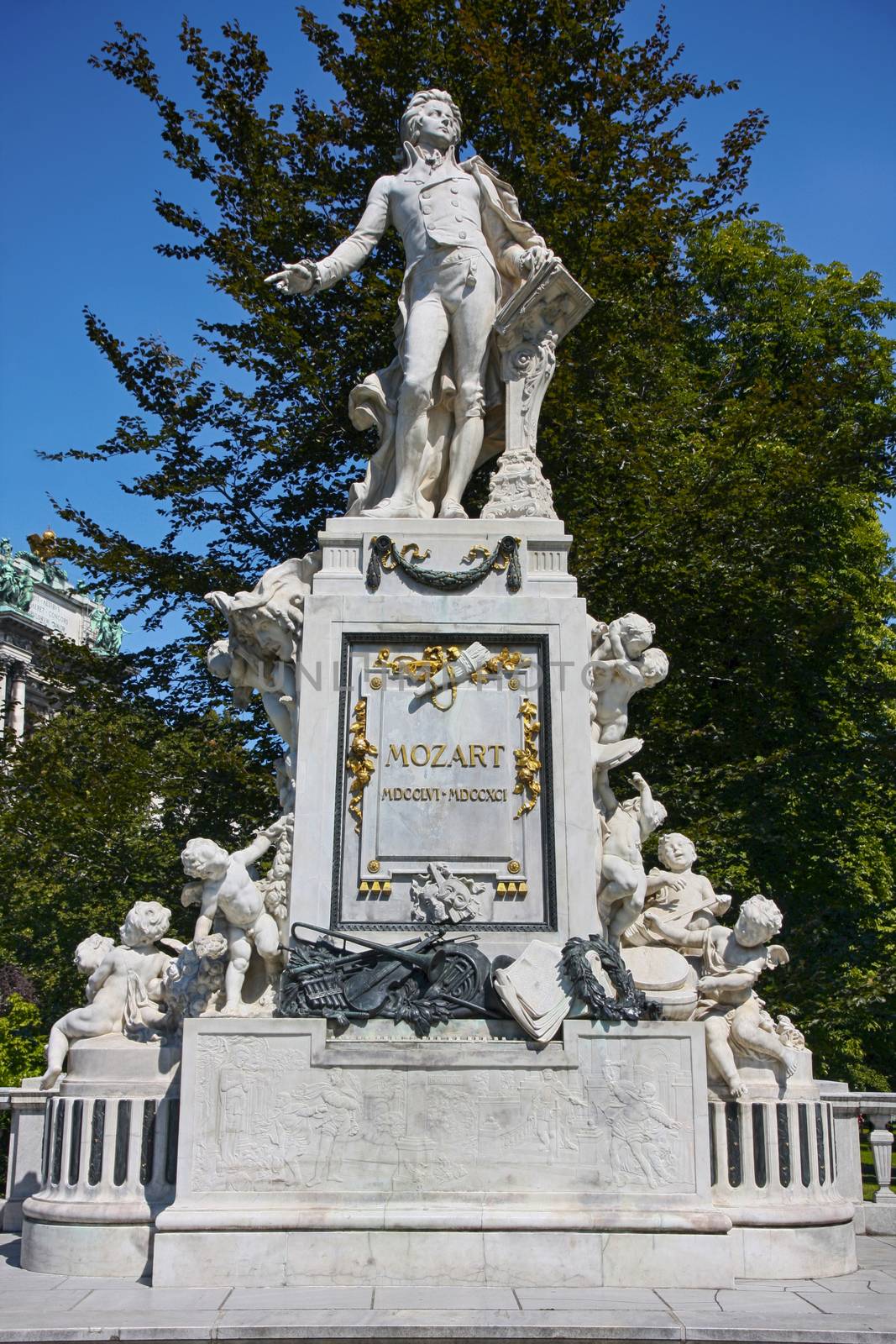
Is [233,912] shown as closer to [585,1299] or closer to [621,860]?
[621,860]

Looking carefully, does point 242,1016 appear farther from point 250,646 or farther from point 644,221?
point 644,221

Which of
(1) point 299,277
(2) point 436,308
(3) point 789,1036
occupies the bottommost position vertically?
(3) point 789,1036

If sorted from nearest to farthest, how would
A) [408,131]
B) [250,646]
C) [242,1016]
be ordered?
[242,1016] < [250,646] < [408,131]

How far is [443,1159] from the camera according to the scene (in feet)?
24.5

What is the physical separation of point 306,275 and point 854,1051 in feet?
40.2

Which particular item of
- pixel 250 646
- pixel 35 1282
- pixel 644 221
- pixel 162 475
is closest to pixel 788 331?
pixel 644 221

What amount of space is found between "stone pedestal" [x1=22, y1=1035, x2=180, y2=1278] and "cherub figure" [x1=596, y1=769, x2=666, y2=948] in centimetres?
274

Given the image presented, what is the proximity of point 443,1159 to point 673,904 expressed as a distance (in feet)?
8.25

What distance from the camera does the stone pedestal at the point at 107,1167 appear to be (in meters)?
7.68

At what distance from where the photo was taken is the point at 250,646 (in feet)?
31.3

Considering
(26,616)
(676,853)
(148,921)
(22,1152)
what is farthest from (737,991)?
(26,616)

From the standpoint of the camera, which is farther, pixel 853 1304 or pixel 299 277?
pixel 299 277

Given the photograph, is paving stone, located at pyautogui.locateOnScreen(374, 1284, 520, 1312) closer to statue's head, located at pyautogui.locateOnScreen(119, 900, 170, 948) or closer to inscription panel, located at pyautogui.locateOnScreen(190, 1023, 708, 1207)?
inscription panel, located at pyautogui.locateOnScreen(190, 1023, 708, 1207)

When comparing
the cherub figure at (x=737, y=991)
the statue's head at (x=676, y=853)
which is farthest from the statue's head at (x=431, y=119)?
the cherub figure at (x=737, y=991)
